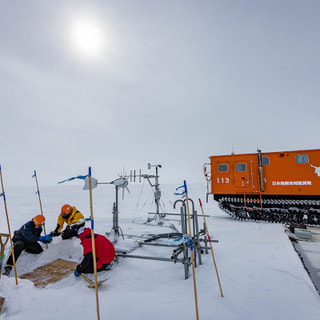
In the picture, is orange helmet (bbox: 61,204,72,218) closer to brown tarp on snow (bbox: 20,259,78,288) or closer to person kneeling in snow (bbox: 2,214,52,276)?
person kneeling in snow (bbox: 2,214,52,276)

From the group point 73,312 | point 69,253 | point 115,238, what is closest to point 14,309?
point 73,312

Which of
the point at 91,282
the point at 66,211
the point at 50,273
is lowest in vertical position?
the point at 50,273

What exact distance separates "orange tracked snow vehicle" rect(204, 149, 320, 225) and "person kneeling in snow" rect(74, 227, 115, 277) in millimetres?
7759

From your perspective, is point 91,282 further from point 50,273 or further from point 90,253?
point 50,273

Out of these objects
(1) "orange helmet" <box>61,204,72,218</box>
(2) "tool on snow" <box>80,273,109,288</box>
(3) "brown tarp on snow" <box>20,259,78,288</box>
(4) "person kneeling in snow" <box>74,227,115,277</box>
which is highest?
(1) "orange helmet" <box>61,204,72,218</box>

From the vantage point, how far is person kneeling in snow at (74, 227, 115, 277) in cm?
404

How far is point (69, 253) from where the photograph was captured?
5520mm

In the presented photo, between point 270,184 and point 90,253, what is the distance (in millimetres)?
8872

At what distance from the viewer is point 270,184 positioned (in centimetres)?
986

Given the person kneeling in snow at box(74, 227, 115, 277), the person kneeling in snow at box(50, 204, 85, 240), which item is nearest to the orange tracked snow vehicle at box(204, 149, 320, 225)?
the person kneeling in snow at box(50, 204, 85, 240)

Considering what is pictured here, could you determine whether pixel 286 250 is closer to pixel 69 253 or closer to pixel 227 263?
pixel 227 263

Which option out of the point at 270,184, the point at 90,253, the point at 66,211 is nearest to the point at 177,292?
the point at 90,253

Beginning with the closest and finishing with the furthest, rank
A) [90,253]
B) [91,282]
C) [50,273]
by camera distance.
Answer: [91,282]
[90,253]
[50,273]

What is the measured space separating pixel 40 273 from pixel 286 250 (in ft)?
19.4
